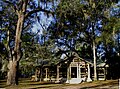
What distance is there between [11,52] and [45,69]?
19.9m

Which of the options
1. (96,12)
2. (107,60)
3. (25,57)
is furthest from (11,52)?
(25,57)

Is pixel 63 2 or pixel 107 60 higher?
pixel 63 2

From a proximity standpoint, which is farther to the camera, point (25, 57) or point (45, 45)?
point (25, 57)

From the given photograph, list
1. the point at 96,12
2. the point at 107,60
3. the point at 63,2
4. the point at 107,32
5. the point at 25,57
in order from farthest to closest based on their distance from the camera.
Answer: the point at 25,57, the point at 107,60, the point at 107,32, the point at 96,12, the point at 63,2

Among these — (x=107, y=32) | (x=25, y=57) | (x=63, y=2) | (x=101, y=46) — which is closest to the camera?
(x=63, y=2)

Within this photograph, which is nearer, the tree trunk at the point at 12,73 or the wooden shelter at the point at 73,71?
the tree trunk at the point at 12,73

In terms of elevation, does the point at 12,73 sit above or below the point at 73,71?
below

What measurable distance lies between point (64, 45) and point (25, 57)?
57.2 feet

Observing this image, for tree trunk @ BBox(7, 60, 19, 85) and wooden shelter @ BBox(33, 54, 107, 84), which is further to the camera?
wooden shelter @ BBox(33, 54, 107, 84)

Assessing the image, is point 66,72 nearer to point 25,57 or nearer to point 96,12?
point 96,12

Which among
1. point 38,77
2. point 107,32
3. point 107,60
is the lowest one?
point 38,77

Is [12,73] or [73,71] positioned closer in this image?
[12,73]

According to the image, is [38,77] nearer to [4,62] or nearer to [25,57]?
[25,57]

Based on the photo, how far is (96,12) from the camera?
38969 mm
